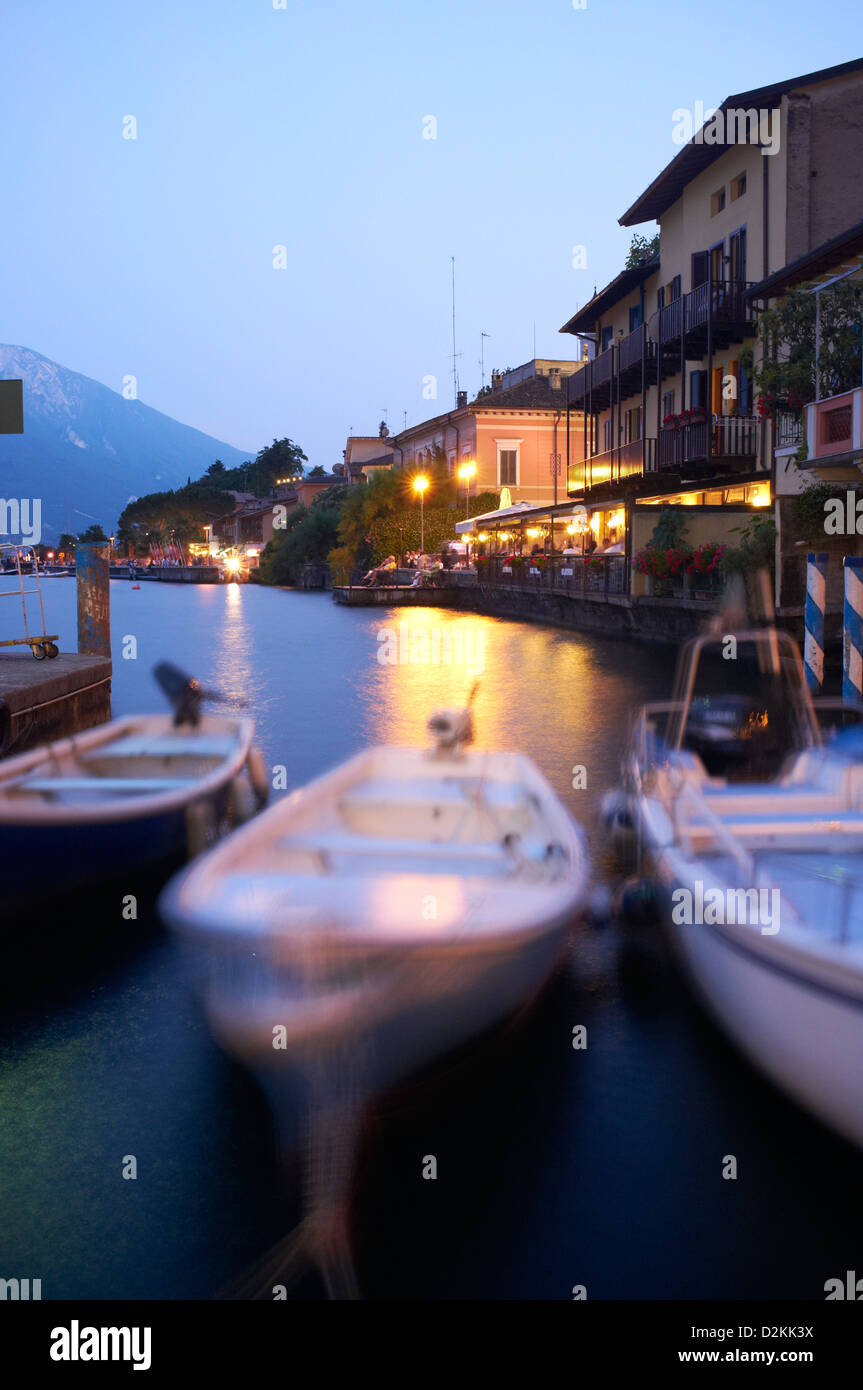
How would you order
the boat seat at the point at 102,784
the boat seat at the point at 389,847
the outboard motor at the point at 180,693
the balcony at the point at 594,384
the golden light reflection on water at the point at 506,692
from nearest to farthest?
1. the boat seat at the point at 389,847
2. the boat seat at the point at 102,784
3. the outboard motor at the point at 180,693
4. the golden light reflection on water at the point at 506,692
5. the balcony at the point at 594,384

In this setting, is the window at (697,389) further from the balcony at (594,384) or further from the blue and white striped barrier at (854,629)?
the blue and white striped barrier at (854,629)

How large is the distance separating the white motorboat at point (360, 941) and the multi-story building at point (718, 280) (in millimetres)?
17531

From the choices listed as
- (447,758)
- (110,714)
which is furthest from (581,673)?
(447,758)

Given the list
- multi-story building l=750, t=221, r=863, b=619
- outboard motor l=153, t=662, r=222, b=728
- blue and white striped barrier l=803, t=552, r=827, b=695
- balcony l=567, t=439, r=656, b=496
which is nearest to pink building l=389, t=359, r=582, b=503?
balcony l=567, t=439, r=656, b=496

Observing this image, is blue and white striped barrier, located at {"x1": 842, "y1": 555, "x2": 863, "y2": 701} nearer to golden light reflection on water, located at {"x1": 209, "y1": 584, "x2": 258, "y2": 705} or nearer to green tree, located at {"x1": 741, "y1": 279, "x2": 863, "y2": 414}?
Result: green tree, located at {"x1": 741, "y1": 279, "x2": 863, "y2": 414}

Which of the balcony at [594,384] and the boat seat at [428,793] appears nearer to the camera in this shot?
the boat seat at [428,793]

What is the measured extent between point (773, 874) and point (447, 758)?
7.29 ft

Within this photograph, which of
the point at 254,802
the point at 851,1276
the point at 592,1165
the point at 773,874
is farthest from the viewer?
the point at 254,802

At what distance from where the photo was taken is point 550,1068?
4992 mm

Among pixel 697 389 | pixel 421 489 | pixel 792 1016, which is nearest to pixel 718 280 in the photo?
pixel 697 389

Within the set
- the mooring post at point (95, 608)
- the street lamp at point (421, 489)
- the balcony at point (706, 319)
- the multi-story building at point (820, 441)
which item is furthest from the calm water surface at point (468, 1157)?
the street lamp at point (421, 489)

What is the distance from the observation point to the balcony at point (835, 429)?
1581 centimetres
